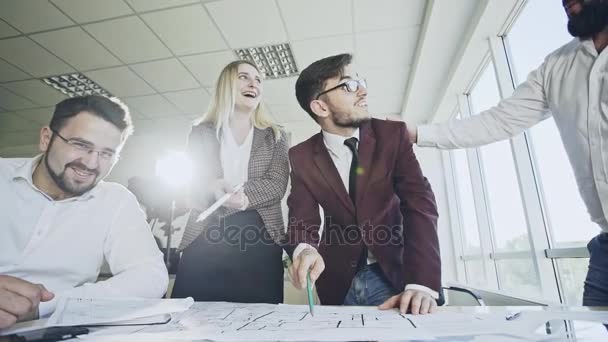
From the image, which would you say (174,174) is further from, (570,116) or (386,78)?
(386,78)

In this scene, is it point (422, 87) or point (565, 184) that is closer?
point (565, 184)

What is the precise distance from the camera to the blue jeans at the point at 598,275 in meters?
0.79

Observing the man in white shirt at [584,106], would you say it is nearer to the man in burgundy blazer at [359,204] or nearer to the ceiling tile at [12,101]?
the man in burgundy blazer at [359,204]

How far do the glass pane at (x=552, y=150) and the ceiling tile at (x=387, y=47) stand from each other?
2.49 ft

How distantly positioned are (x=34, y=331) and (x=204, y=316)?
0.28m

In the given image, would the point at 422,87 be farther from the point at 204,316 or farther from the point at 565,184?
the point at 204,316

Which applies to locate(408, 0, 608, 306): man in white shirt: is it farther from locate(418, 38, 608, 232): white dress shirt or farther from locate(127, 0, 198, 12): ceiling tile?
locate(127, 0, 198, 12): ceiling tile

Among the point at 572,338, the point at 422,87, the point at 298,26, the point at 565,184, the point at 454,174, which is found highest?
the point at 298,26

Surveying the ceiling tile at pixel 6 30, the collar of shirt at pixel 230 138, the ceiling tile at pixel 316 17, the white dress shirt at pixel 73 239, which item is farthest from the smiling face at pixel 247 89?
the ceiling tile at pixel 6 30

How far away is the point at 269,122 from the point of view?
1.36 meters

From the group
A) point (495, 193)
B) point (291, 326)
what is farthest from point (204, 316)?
point (495, 193)

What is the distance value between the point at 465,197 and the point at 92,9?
3257mm

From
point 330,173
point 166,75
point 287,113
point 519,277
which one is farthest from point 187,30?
point 519,277

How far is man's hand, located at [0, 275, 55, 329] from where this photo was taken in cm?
52
